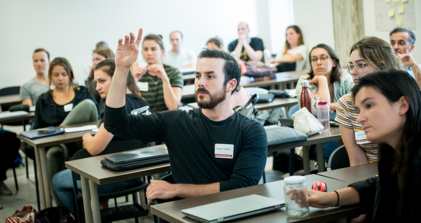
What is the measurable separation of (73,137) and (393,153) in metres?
2.27

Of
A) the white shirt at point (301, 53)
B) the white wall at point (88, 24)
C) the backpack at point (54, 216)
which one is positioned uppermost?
the white wall at point (88, 24)

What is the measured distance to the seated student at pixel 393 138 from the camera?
1.22 meters

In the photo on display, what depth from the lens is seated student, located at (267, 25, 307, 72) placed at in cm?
732

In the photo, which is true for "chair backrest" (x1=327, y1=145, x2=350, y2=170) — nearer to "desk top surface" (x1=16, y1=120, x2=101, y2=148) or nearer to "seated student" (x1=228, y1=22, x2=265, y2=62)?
"desk top surface" (x1=16, y1=120, x2=101, y2=148)

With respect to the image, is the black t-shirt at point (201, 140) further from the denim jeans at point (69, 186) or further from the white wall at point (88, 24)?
the white wall at point (88, 24)

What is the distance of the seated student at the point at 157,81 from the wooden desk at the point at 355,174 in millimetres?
2354

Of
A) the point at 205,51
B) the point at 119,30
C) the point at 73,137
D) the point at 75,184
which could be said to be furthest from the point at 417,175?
the point at 119,30

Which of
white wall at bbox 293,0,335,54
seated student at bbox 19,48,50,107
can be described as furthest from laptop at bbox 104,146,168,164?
white wall at bbox 293,0,335,54

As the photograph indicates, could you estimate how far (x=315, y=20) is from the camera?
734 cm

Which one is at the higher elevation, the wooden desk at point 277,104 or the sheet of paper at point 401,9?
the sheet of paper at point 401,9

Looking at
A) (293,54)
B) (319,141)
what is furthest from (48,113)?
(293,54)

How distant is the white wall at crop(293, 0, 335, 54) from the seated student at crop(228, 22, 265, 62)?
84cm

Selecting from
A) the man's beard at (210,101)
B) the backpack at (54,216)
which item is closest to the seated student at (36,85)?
the backpack at (54,216)

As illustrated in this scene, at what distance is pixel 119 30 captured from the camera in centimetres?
848
